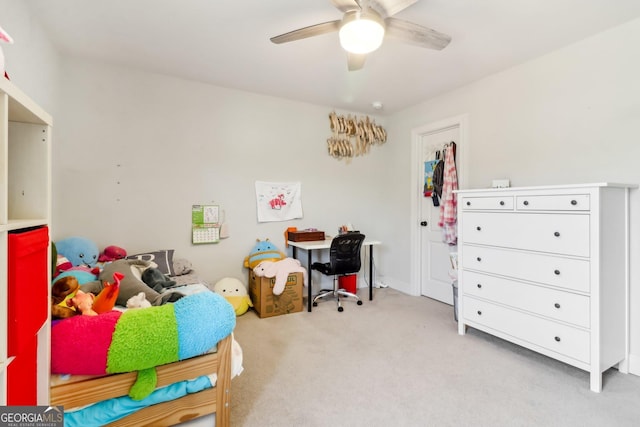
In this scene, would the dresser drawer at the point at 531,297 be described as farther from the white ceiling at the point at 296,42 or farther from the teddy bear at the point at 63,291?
the teddy bear at the point at 63,291

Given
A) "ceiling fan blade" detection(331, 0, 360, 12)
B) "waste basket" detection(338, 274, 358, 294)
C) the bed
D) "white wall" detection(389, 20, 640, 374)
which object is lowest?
"waste basket" detection(338, 274, 358, 294)

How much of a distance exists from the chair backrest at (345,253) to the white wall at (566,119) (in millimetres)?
1421

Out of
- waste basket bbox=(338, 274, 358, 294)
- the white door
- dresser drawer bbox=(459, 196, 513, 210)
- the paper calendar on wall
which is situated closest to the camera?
dresser drawer bbox=(459, 196, 513, 210)

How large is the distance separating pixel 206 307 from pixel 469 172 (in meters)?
3.00

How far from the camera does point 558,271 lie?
6.84 ft

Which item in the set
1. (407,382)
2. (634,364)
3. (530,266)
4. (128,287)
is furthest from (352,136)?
(634,364)

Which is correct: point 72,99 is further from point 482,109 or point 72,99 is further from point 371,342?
point 482,109

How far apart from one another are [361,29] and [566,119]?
1.99m

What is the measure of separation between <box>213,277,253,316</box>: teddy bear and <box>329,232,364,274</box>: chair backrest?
101 cm

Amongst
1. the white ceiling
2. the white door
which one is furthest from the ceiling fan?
the white door

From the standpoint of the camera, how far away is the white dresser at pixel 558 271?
6.36 feet

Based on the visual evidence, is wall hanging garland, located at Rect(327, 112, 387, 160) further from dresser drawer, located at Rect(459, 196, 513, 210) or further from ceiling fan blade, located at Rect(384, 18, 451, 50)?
ceiling fan blade, located at Rect(384, 18, 451, 50)

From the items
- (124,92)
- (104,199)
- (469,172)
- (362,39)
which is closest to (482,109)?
(469,172)

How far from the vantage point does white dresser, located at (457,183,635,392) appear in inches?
76.3
